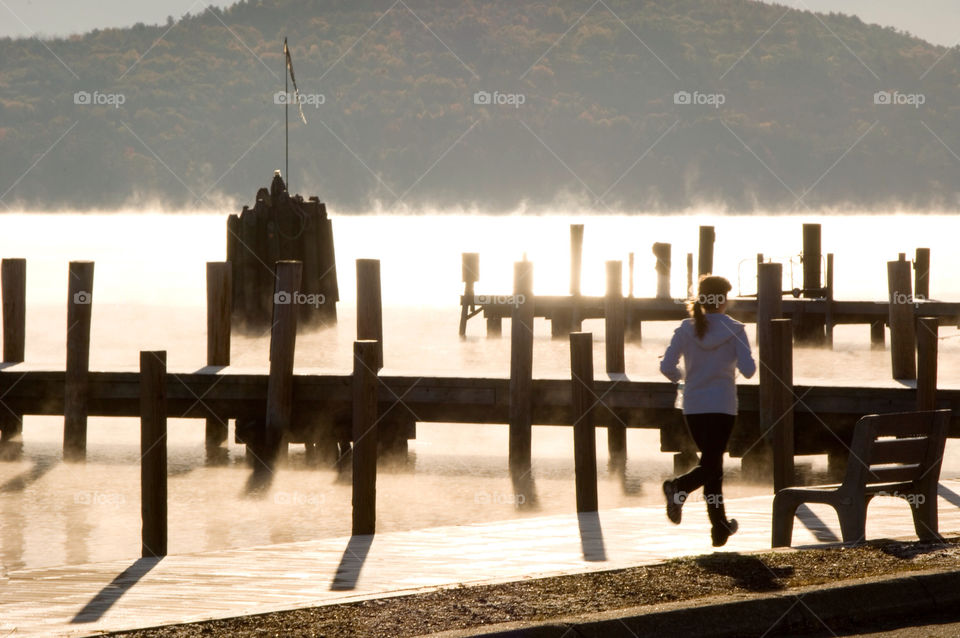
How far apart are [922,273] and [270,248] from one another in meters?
12.2

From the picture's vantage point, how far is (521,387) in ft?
47.8

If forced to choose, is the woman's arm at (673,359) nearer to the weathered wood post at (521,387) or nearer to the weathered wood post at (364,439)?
the weathered wood post at (364,439)

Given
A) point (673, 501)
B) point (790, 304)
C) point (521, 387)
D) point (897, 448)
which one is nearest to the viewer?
point (897, 448)

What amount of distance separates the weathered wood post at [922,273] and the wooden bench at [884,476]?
60.5ft

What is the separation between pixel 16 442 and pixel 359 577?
1129 centimetres

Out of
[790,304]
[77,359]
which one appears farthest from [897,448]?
[790,304]

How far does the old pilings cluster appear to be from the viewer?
23.8 m

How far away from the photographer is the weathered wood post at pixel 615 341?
52.3 ft

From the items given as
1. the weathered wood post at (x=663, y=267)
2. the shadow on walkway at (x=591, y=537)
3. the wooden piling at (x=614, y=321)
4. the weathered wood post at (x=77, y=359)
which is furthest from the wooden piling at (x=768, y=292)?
the weathered wood post at (x=663, y=267)

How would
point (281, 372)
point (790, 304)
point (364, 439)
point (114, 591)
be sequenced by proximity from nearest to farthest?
point (114, 591) < point (364, 439) < point (281, 372) < point (790, 304)

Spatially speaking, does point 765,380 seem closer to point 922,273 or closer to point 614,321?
point 614,321

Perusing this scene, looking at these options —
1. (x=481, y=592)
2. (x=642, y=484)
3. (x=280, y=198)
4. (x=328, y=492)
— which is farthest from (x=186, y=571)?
(x=280, y=198)

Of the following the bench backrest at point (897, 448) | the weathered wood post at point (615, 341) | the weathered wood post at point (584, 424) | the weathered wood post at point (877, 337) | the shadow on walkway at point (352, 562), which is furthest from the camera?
the weathered wood post at point (877, 337)

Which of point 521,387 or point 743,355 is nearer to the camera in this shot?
point 743,355
